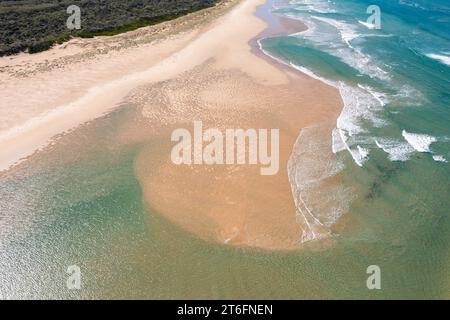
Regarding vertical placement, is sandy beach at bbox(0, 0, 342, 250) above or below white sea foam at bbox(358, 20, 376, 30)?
below

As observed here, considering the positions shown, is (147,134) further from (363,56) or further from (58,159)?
(363,56)

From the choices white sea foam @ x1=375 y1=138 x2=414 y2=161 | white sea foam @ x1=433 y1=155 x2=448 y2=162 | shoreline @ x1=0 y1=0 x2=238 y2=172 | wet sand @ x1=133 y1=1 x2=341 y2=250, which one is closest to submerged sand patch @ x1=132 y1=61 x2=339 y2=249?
wet sand @ x1=133 y1=1 x2=341 y2=250

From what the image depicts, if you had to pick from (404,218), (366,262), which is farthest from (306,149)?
(366,262)

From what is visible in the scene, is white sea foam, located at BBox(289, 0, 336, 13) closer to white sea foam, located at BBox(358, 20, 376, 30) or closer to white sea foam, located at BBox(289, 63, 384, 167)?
white sea foam, located at BBox(358, 20, 376, 30)

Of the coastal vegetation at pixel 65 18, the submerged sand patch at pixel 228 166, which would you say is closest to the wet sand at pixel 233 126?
the submerged sand patch at pixel 228 166

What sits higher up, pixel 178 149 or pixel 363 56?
pixel 363 56

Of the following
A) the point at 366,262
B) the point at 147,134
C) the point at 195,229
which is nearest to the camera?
the point at 366,262
